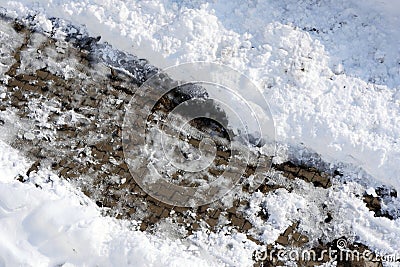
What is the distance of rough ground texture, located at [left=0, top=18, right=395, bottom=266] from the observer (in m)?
5.20

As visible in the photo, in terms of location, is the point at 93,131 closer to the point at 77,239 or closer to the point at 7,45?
the point at 77,239

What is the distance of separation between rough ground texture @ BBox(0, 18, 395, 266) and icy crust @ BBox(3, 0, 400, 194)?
22 centimetres

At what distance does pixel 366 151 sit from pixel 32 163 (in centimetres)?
296

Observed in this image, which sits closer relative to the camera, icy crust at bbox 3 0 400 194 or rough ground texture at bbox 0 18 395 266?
rough ground texture at bbox 0 18 395 266

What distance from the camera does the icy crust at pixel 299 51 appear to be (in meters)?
5.39

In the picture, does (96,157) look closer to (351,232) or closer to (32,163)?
(32,163)

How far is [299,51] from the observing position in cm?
568

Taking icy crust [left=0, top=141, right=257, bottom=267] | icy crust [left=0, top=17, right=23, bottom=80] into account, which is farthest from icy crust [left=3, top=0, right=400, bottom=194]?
icy crust [left=0, top=141, right=257, bottom=267]

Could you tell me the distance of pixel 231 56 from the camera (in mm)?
5676

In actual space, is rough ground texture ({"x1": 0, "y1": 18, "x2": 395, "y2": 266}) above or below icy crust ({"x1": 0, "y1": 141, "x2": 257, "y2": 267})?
above

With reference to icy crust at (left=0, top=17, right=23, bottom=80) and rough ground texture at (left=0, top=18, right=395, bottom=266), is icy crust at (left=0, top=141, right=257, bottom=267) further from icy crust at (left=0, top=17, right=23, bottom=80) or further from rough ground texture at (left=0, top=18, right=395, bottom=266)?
icy crust at (left=0, top=17, right=23, bottom=80)

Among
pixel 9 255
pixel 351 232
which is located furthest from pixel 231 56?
pixel 9 255

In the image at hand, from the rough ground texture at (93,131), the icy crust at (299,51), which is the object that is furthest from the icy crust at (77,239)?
the icy crust at (299,51)

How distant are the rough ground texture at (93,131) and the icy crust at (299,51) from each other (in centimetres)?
22
